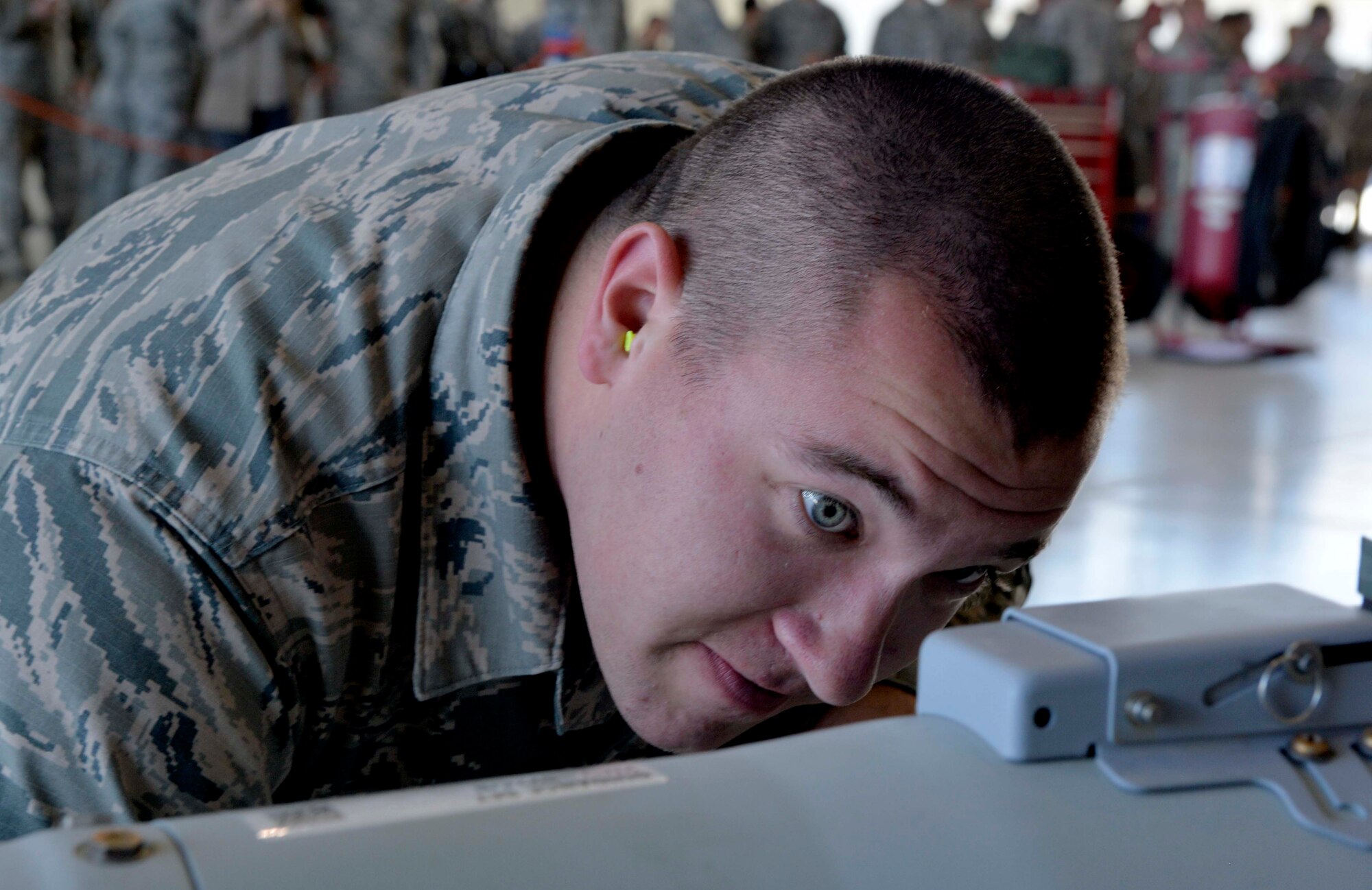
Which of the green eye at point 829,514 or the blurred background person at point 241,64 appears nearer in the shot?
the green eye at point 829,514

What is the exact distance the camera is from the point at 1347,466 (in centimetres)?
358

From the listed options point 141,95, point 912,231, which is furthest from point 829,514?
point 141,95

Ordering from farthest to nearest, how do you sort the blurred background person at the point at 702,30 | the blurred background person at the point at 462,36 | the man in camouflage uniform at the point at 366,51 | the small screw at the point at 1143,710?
the blurred background person at the point at 702,30
the blurred background person at the point at 462,36
the man in camouflage uniform at the point at 366,51
the small screw at the point at 1143,710

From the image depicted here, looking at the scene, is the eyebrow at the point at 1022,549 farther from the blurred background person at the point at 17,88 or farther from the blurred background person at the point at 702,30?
the blurred background person at the point at 702,30

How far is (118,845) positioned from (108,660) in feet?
1.47

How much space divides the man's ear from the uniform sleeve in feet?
0.85

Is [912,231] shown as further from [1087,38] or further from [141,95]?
[1087,38]

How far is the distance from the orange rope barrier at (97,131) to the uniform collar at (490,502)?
206 inches

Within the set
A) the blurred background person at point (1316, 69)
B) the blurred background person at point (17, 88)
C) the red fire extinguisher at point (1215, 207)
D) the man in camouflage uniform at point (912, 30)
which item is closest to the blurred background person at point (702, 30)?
the man in camouflage uniform at point (912, 30)

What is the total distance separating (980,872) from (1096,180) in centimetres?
631

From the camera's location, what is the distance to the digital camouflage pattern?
29.8 inches

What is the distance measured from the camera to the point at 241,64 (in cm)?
576

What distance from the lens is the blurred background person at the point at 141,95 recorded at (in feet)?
18.9

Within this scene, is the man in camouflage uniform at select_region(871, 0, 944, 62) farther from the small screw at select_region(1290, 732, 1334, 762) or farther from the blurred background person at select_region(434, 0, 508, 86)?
the small screw at select_region(1290, 732, 1334, 762)
